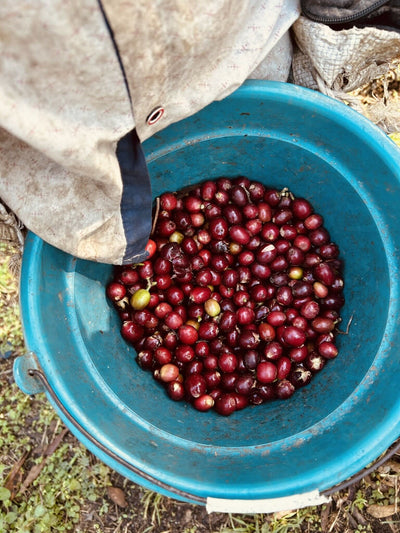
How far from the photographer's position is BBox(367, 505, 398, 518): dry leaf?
8.86 feet

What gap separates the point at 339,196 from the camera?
2.54m

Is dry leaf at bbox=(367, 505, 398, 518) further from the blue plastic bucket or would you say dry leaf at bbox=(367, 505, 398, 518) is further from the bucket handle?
the bucket handle

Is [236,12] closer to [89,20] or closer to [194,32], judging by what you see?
[194,32]

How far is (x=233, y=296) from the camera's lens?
266 centimetres

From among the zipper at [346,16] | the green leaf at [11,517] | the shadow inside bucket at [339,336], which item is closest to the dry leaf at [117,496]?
the green leaf at [11,517]

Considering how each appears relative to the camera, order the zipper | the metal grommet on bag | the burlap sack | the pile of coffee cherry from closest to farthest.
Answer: the metal grommet on bag, the zipper, the burlap sack, the pile of coffee cherry

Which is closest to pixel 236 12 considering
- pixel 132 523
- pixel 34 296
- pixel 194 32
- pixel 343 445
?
pixel 194 32

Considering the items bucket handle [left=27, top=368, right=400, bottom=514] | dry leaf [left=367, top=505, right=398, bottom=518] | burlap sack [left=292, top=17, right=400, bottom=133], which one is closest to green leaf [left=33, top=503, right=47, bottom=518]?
bucket handle [left=27, top=368, right=400, bottom=514]

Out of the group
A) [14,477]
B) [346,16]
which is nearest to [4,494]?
[14,477]

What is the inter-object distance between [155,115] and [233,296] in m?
1.18

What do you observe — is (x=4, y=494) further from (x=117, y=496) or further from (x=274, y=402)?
(x=274, y=402)

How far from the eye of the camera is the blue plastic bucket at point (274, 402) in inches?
77.0

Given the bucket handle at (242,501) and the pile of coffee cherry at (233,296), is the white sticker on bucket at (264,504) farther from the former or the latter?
the pile of coffee cherry at (233,296)

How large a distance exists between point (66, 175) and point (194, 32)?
2.28 feet
